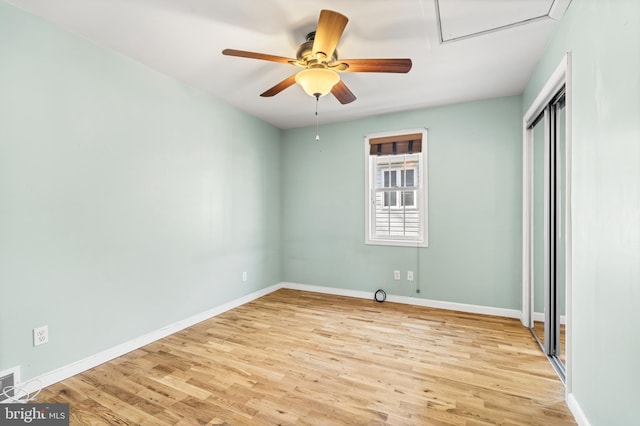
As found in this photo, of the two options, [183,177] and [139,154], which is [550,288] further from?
[139,154]

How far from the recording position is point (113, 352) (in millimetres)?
2500

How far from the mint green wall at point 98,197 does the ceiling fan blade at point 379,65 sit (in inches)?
77.4

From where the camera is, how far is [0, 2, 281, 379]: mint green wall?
1.97m

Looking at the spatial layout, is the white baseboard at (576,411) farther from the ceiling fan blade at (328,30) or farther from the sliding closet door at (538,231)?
the ceiling fan blade at (328,30)

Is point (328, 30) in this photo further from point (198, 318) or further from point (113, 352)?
point (198, 318)

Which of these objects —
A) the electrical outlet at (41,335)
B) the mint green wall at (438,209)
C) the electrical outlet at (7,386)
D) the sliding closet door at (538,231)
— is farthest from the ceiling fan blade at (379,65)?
the electrical outlet at (7,386)

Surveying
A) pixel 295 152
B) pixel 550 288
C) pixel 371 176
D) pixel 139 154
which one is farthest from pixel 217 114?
pixel 550 288

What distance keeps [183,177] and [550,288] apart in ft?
11.9

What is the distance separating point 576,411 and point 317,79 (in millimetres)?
2700

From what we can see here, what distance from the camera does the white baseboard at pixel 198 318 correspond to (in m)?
2.12

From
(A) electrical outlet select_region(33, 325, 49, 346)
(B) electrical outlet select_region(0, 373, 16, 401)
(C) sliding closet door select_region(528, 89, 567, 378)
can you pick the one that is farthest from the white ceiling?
(B) electrical outlet select_region(0, 373, 16, 401)

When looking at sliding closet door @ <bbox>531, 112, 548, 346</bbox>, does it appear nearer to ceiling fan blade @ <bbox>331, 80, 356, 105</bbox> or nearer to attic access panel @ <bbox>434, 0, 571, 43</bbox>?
attic access panel @ <bbox>434, 0, 571, 43</bbox>

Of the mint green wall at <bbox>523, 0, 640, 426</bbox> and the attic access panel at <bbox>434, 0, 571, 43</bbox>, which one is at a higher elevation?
the attic access panel at <bbox>434, 0, 571, 43</bbox>

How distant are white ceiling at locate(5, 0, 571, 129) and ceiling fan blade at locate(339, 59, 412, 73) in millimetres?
264
